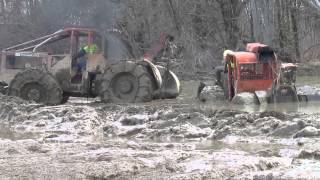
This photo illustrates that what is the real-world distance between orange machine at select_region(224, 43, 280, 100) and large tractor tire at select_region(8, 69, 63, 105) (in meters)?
4.36

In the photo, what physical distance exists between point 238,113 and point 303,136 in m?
2.29

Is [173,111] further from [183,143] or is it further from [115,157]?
[115,157]

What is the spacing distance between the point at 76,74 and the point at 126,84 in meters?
1.28

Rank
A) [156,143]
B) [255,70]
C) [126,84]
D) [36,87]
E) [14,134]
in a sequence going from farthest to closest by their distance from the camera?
1. [126,84]
2. [36,87]
3. [255,70]
4. [14,134]
5. [156,143]

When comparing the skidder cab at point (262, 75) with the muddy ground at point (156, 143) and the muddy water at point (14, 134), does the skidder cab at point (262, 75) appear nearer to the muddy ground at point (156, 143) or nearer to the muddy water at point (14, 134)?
the muddy ground at point (156, 143)

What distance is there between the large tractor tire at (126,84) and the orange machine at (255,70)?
231 cm

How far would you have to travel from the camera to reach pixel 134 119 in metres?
11.1

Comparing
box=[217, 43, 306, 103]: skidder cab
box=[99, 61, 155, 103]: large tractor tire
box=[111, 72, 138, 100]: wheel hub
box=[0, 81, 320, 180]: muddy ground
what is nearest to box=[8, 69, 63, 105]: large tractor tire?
box=[0, 81, 320, 180]: muddy ground

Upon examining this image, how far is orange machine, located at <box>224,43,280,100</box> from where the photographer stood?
1362 cm

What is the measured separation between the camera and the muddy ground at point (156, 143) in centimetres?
649

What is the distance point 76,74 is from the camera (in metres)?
15.2

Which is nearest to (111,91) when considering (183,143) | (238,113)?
(238,113)

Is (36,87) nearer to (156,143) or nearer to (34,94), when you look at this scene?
(34,94)

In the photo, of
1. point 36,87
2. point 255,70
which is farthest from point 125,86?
point 255,70
